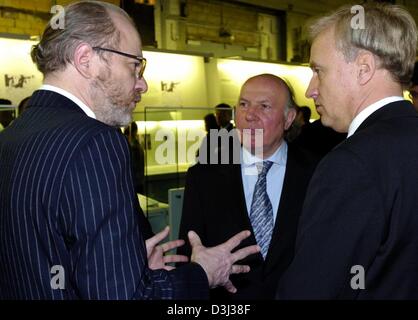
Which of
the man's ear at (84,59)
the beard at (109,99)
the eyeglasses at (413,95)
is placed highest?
the man's ear at (84,59)

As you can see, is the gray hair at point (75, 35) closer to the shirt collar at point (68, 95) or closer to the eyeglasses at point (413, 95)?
the shirt collar at point (68, 95)

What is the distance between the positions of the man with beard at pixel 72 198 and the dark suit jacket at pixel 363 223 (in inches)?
13.9

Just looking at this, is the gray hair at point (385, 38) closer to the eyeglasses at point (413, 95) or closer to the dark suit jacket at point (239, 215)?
the dark suit jacket at point (239, 215)

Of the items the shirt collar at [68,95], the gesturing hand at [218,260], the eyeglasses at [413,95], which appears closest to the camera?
the shirt collar at [68,95]

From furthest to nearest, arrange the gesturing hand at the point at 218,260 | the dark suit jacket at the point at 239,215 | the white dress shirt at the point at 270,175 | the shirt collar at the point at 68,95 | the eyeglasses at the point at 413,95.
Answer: the eyeglasses at the point at 413,95 < the white dress shirt at the point at 270,175 < the dark suit jacket at the point at 239,215 < the gesturing hand at the point at 218,260 < the shirt collar at the point at 68,95

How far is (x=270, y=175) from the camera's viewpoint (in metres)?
2.23

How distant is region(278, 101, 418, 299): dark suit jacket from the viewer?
1110mm

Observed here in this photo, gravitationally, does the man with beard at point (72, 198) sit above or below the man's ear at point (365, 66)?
below

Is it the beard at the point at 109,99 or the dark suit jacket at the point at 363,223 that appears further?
the beard at the point at 109,99

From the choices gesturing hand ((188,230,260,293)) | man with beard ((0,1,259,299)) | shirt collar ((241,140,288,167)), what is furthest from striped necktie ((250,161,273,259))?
man with beard ((0,1,259,299))

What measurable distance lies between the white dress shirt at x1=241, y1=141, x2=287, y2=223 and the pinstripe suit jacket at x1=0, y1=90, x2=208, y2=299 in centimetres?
106

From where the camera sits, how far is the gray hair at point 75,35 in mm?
1294

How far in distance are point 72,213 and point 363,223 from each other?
70cm

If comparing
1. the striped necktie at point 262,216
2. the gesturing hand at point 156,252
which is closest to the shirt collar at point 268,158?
the striped necktie at point 262,216
